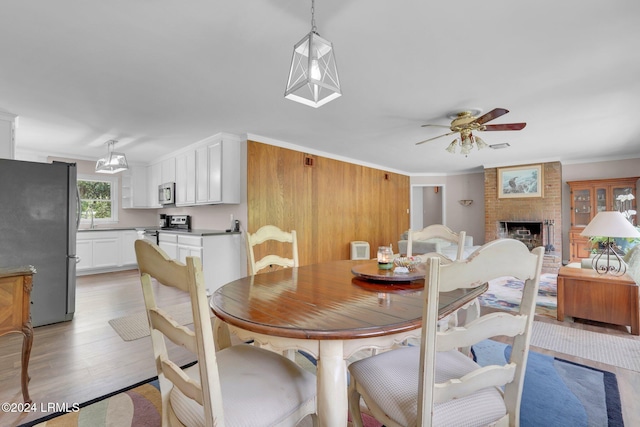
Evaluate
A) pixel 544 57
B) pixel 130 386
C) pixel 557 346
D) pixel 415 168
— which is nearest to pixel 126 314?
pixel 130 386

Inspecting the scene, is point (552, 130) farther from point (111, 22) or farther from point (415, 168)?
point (111, 22)

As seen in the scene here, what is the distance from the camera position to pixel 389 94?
2.89m

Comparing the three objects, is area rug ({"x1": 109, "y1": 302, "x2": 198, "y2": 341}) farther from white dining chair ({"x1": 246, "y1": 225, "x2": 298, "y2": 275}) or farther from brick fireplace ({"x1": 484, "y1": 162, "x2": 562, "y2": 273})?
brick fireplace ({"x1": 484, "y1": 162, "x2": 562, "y2": 273})

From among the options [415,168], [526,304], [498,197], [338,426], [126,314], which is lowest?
[126,314]

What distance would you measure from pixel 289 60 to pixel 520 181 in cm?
620

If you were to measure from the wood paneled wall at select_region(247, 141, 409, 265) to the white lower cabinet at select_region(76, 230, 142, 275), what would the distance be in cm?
347

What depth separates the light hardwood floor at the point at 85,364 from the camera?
1.83 m

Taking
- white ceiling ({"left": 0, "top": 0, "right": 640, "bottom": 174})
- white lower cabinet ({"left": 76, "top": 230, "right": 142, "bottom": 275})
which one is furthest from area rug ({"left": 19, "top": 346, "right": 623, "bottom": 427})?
white lower cabinet ({"left": 76, "top": 230, "right": 142, "bottom": 275})

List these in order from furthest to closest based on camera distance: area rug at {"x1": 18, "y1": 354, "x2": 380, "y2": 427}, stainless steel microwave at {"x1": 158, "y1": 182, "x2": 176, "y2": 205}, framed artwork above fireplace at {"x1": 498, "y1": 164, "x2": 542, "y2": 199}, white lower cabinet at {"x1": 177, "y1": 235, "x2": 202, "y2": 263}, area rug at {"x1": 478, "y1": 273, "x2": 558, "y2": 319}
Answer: framed artwork above fireplace at {"x1": 498, "y1": 164, "x2": 542, "y2": 199} → stainless steel microwave at {"x1": 158, "y1": 182, "x2": 176, "y2": 205} → white lower cabinet at {"x1": 177, "y1": 235, "x2": 202, "y2": 263} → area rug at {"x1": 478, "y1": 273, "x2": 558, "y2": 319} → area rug at {"x1": 18, "y1": 354, "x2": 380, "y2": 427}

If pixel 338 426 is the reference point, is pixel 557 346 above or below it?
below

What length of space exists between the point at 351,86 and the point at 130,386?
113 inches

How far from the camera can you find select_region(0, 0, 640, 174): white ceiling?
68.2 inches

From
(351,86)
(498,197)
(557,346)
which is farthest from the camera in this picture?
(498,197)

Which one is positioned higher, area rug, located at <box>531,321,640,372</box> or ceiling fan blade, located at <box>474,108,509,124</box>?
ceiling fan blade, located at <box>474,108,509,124</box>
